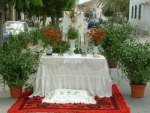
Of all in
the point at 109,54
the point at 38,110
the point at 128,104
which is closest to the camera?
the point at 38,110

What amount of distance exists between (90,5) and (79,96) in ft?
372

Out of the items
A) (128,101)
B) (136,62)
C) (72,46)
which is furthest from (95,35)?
(128,101)

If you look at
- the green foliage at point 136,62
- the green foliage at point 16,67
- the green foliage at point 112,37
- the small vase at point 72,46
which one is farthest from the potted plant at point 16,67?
the green foliage at point 112,37

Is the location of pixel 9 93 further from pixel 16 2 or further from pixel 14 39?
pixel 14 39

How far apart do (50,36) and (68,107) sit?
1.92 m

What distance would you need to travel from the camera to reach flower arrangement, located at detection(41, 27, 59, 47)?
8500 millimetres

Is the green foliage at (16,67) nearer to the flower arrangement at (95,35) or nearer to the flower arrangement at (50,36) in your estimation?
the flower arrangement at (50,36)

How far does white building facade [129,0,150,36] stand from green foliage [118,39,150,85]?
27251 mm

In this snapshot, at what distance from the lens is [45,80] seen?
8359mm

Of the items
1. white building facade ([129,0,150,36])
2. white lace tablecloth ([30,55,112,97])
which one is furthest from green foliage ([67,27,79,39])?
white building facade ([129,0,150,36])

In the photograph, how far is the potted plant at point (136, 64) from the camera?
26.6 feet

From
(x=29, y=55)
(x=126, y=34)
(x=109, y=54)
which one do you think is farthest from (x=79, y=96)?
(x=126, y=34)

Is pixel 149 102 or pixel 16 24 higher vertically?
pixel 16 24

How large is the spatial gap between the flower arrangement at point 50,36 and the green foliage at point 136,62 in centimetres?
153
